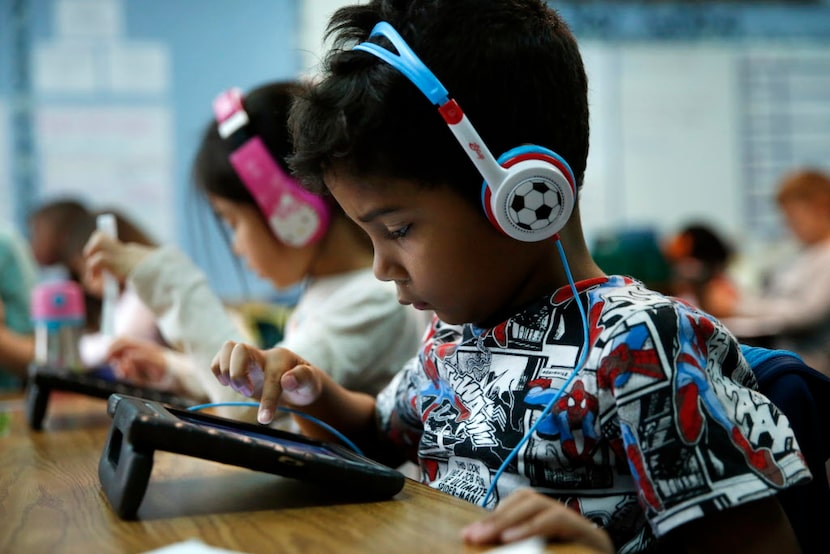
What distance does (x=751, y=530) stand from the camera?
658 millimetres

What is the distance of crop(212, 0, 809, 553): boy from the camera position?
0.67m

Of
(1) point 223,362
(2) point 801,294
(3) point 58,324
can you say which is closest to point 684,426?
(1) point 223,362

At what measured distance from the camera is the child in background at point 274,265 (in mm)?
1340

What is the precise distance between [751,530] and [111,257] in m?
1.05

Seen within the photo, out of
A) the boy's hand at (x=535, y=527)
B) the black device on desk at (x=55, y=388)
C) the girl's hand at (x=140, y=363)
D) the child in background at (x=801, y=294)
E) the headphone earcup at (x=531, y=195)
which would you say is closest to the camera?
the boy's hand at (x=535, y=527)

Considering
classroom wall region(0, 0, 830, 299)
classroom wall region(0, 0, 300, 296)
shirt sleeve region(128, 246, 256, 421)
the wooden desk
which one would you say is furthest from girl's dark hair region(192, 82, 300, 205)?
classroom wall region(0, 0, 300, 296)

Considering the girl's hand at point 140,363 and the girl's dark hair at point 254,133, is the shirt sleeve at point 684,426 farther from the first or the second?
the girl's hand at point 140,363

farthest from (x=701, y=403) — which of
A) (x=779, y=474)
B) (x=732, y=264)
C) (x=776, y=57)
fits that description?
(x=776, y=57)

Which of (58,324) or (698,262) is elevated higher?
(58,324)

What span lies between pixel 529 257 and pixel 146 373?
1.00 meters

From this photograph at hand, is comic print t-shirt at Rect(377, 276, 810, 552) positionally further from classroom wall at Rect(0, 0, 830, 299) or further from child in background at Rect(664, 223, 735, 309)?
child in background at Rect(664, 223, 735, 309)

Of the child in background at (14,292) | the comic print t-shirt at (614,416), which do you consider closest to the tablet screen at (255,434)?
the comic print t-shirt at (614,416)

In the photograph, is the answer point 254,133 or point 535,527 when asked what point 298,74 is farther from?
point 535,527

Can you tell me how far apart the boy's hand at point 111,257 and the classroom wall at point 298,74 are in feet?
3.82
